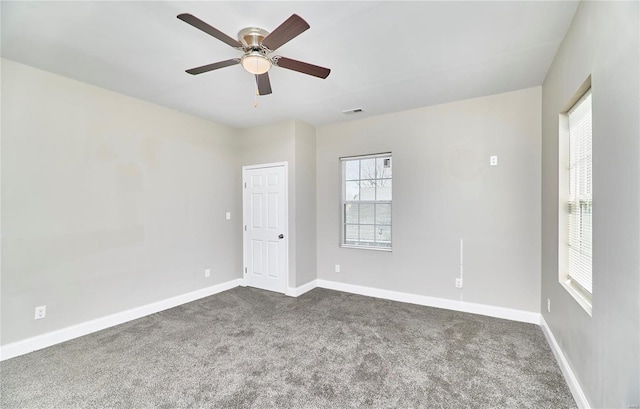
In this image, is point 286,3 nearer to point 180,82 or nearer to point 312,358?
point 180,82

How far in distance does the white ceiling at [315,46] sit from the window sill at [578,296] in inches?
76.5

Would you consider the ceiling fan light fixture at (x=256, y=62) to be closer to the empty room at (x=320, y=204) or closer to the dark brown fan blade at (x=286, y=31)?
the empty room at (x=320, y=204)

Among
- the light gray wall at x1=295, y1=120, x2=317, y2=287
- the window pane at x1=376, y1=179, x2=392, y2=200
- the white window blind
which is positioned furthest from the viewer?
the light gray wall at x1=295, y1=120, x2=317, y2=287

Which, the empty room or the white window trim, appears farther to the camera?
the white window trim

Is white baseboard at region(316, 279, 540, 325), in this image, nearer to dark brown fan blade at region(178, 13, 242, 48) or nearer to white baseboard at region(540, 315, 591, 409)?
white baseboard at region(540, 315, 591, 409)

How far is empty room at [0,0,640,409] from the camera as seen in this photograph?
5.96 ft

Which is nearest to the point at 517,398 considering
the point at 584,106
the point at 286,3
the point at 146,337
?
the point at 584,106

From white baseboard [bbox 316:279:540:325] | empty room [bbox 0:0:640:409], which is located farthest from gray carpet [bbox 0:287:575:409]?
white baseboard [bbox 316:279:540:325]

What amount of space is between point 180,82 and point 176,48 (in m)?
0.68

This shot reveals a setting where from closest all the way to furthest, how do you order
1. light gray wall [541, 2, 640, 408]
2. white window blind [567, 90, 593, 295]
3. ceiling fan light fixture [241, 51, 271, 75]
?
light gray wall [541, 2, 640, 408]
white window blind [567, 90, 593, 295]
ceiling fan light fixture [241, 51, 271, 75]

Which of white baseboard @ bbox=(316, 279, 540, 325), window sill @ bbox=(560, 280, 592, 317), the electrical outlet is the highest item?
window sill @ bbox=(560, 280, 592, 317)

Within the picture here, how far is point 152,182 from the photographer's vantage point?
351 centimetres

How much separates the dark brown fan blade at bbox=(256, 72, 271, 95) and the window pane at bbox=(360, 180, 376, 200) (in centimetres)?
223

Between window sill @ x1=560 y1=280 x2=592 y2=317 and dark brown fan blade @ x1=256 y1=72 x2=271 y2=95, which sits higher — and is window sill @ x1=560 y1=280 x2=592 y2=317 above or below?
below
